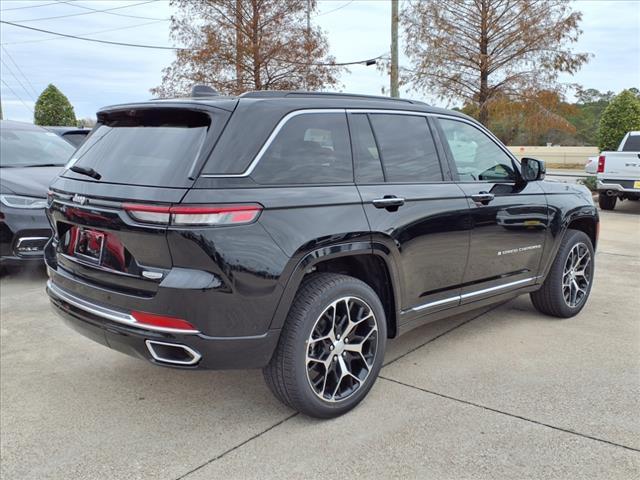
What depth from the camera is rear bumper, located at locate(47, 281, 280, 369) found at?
8.95ft

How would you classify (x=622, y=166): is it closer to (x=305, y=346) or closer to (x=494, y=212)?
(x=494, y=212)

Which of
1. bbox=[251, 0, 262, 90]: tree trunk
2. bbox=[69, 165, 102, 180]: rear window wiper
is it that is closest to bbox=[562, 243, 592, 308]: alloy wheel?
bbox=[69, 165, 102, 180]: rear window wiper

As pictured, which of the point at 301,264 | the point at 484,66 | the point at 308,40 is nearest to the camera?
the point at 301,264

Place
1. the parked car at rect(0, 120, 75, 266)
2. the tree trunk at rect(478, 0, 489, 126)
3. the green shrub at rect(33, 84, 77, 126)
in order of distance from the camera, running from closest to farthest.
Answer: the parked car at rect(0, 120, 75, 266) < the tree trunk at rect(478, 0, 489, 126) < the green shrub at rect(33, 84, 77, 126)

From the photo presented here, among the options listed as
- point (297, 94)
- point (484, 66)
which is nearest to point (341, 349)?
point (297, 94)

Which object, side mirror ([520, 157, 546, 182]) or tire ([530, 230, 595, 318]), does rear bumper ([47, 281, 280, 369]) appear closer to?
side mirror ([520, 157, 546, 182])

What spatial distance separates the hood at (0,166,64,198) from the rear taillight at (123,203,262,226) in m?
3.78

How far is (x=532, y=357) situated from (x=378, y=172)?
1.79 metres

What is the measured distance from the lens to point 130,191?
9.25ft

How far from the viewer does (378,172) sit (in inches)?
135

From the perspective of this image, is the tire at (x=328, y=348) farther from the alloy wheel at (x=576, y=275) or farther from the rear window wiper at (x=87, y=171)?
the alloy wheel at (x=576, y=275)

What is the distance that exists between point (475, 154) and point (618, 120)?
1647cm

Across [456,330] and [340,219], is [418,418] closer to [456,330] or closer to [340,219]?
[340,219]

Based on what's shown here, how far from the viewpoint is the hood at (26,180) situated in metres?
6.14
